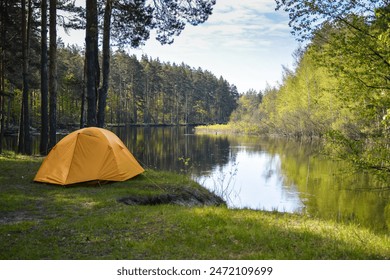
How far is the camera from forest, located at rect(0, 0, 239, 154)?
55.0 feet

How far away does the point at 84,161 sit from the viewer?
40.4ft

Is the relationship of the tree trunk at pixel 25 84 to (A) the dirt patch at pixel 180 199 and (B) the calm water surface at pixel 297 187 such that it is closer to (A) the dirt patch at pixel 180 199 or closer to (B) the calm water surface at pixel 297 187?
(B) the calm water surface at pixel 297 187

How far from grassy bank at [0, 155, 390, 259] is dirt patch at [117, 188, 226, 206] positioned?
0.65 m

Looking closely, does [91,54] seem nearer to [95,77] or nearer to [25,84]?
[95,77]

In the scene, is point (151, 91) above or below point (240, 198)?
above

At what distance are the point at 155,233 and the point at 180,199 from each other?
483 cm

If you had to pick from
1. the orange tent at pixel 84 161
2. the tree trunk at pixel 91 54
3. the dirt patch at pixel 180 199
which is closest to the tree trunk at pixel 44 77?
the tree trunk at pixel 91 54

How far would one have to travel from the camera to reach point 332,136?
10.2 metres

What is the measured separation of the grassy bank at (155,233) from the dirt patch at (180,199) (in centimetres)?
65

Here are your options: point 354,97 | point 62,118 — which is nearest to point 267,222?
point 354,97

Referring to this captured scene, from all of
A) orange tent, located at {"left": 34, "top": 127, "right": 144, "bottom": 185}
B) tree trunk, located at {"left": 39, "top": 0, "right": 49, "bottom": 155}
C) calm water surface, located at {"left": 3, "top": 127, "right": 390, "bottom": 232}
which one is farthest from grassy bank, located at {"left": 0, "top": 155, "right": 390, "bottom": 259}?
tree trunk, located at {"left": 39, "top": 0, "right": 49, "bottom": 155}

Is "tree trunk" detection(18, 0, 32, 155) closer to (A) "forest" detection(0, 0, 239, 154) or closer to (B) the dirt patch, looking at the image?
(A) "forest" detection(0, 0, 239, 154)
